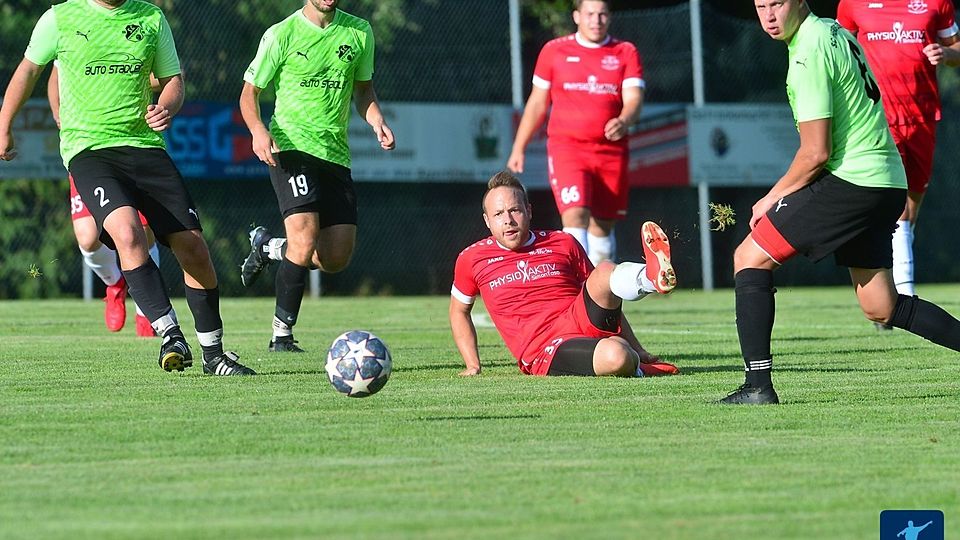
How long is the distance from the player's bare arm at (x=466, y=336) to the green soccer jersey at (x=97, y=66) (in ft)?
5.84

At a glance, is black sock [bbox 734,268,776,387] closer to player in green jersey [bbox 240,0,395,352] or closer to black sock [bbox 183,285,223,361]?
black sock [bbox 183,285,223,361]

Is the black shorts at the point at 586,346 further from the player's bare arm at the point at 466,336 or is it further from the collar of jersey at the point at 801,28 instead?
the collar of jersey at the point at 801,28

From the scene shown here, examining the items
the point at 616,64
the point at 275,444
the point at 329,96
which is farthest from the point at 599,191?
the point at 275,444

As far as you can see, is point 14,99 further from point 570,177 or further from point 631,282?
point 570,177

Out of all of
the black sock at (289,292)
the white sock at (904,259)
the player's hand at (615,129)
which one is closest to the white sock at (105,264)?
the black sock at (289,292)

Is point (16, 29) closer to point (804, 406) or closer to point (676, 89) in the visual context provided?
point (676, 89)

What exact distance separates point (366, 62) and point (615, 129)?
101 inches

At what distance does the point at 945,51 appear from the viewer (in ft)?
33.8

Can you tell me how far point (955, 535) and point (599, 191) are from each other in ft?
28.6

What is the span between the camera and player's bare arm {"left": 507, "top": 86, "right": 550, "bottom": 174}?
40.5 feet

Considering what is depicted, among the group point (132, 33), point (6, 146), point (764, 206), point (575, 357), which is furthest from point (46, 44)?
point (764, 206)

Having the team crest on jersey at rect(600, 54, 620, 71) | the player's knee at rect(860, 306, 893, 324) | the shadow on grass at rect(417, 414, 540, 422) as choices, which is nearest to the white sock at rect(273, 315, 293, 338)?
the team crest on jersey at rect(600, 54, 620, 71)

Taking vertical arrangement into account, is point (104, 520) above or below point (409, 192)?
above

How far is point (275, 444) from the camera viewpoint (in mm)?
5703
